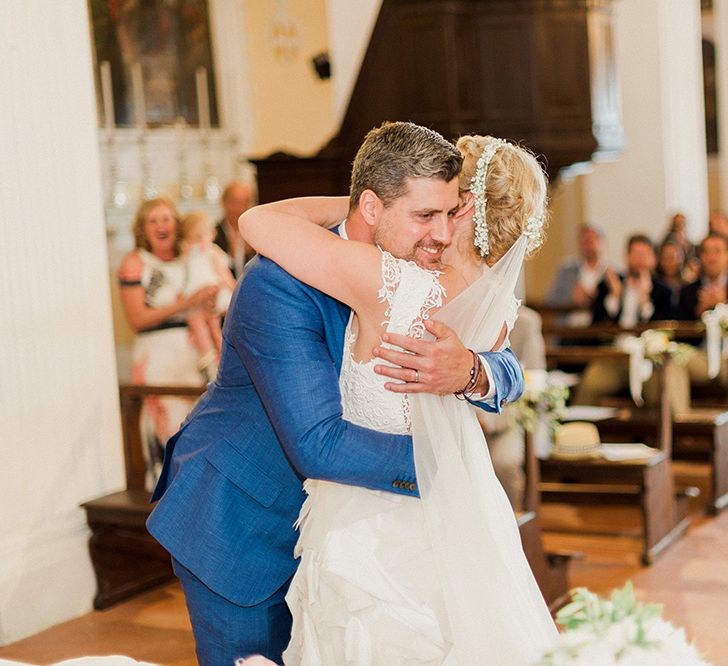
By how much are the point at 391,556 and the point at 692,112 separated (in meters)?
11.7

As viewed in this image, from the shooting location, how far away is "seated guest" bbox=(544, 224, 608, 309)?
10.1 m

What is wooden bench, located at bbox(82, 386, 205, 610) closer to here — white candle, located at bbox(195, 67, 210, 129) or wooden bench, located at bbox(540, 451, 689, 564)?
wooden bench, located at bbox(540, 451, 689, 564)

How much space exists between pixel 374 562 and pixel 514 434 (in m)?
3.28

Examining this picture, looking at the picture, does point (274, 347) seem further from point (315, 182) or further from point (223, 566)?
point (315, 182)

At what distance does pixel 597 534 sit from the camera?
6398mm

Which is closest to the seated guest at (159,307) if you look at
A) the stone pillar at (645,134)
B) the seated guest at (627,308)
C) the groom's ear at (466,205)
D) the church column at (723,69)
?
the seated guest at (627,308)

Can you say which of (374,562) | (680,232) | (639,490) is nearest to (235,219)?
(639,490)

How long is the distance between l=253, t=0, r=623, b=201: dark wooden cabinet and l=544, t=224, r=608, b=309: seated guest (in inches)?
52.6

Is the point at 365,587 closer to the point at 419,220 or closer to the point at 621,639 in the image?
the point at 419,220

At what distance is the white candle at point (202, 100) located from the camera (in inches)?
488

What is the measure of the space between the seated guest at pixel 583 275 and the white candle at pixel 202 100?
420cm

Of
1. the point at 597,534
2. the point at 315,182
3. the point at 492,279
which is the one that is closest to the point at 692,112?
the point at 315,182

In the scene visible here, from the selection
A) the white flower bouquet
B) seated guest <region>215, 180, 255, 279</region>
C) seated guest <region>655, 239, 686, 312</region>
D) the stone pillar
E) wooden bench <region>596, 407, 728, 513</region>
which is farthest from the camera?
the stone pillar

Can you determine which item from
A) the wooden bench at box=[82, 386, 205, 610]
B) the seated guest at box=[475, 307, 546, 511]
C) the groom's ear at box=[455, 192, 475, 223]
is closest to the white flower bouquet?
the seated guest at box=[475, 307, 546, 511]
